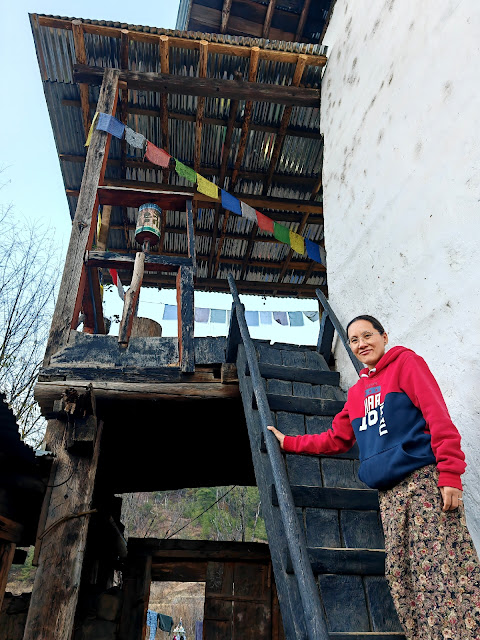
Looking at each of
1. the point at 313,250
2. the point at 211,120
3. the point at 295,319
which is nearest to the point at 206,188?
the point at 211,120

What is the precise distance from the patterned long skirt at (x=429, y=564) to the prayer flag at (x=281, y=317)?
864 centimetres

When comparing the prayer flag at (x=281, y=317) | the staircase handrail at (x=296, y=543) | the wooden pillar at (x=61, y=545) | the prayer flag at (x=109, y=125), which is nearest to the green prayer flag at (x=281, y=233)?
the prayer flag at (x=109, y=125)

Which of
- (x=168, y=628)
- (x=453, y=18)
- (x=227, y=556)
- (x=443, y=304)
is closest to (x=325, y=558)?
(x=443, y=304)

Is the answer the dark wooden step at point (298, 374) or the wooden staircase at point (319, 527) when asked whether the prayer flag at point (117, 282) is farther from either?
the dark wooden step at point (298, 374)

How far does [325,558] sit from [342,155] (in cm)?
447

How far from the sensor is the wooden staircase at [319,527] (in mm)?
2049

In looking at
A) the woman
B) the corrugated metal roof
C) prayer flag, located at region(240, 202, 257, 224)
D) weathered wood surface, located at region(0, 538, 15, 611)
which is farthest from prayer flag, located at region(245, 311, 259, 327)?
the woman

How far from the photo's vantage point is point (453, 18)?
3.26 metres

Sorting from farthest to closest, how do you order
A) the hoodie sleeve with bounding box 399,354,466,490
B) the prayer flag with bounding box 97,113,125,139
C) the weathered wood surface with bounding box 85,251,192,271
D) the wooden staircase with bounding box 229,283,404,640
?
the prayer flag with bounding box 97,113,125,139 < the weathered wood surface with bounding box 85,251,192,271 < the wooden staircase with bounding box 229,283,404,640 < the hoodie sleeve with bounding box 399,354,466,490

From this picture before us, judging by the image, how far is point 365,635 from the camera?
1978 mm

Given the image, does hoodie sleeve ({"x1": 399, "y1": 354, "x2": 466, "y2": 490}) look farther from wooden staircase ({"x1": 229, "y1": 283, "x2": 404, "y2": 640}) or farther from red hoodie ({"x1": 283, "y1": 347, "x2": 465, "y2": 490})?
wooden staircase ({"x1": 229, "y1": 283, "x2": 404, "y2": 640})

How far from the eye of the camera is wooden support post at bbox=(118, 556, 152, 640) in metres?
6.85

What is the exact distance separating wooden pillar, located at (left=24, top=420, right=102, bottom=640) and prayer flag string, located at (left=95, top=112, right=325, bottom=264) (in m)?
4.02

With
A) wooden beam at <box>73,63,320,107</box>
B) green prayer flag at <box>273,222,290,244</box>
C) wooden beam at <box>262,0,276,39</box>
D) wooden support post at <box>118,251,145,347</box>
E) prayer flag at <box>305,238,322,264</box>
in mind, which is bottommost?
wooden support post at <box>118,251,145,347</box>
